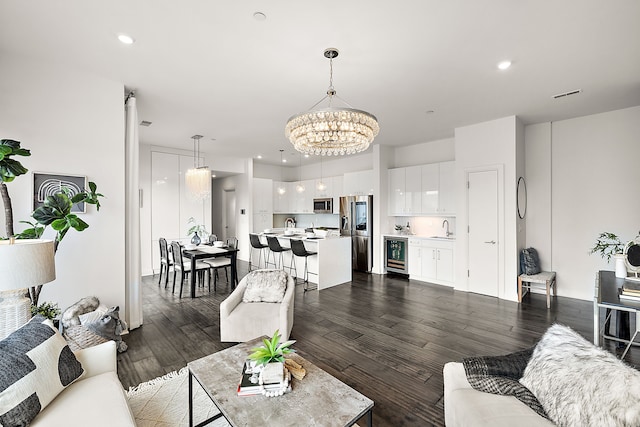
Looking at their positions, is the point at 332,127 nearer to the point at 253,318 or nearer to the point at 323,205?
the point at 253,318

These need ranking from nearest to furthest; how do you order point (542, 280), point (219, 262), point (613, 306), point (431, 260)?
→ 1. point (613, 306)
2. point (542, 280)
3. point (219, 262)
4. point (431, 260)

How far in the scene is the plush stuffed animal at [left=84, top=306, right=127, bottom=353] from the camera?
2.77 meters

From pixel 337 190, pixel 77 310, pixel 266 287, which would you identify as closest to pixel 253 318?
pixel 266 287

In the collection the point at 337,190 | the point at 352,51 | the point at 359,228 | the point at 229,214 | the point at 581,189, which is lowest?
the point at 359,228

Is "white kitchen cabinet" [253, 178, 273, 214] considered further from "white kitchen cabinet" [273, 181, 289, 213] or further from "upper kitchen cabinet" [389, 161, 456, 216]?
"upper kitchen cabinet" [389, 161, 456, 216]

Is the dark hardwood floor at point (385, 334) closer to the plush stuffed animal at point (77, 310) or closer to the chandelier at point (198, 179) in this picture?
the plush stuffed animal at point (77, 310)

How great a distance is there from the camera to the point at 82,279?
3.12m

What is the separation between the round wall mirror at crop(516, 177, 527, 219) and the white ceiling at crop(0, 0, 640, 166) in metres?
1.20

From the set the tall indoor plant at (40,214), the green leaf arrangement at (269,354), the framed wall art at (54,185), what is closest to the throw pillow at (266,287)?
the green leaf arrangement at (269,354)

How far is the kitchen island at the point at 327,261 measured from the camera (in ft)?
17.6

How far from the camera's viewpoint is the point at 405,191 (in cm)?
649

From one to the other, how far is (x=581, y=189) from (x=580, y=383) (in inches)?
185

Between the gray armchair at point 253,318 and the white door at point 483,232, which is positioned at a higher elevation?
the white door at point 483,232

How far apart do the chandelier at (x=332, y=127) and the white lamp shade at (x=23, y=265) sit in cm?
215
